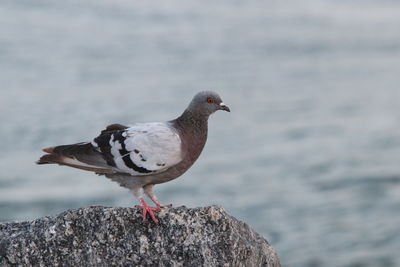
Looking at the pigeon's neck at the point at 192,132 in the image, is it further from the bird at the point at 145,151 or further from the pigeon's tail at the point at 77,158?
the pigeon's tail at the point at 77,158

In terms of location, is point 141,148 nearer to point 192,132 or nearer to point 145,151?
point 145,151

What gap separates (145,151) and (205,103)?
2.79ft

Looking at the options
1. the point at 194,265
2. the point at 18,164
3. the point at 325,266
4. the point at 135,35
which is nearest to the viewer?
the point at 194,265

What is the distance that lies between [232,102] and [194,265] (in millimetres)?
28197

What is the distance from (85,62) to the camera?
4047cm

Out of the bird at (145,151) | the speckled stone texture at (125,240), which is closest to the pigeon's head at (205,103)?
the bird at (145,151)

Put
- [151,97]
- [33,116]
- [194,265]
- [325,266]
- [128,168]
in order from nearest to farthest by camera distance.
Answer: [194,265] < [128,168] < [325,266] < [33,116] < [151,97]

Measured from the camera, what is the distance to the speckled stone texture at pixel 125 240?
7.50 metres

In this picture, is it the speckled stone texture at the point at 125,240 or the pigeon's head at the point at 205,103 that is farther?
the pigeon's head at the point at 205,103

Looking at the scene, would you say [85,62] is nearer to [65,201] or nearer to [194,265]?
[65,201]

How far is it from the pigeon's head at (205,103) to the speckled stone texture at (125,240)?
1440 millimetres

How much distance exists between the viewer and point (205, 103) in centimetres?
895

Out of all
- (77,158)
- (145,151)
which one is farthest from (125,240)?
(77,158)

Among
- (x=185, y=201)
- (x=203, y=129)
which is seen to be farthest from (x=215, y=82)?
(x=203, y=129)
